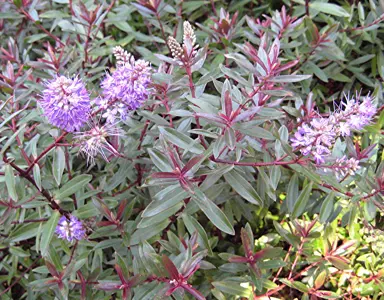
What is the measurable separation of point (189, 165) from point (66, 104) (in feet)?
1.43

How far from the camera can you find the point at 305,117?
1869 millimetres

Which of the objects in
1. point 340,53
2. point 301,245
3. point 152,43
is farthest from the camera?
point 152,43

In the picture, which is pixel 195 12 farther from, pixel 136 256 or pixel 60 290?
pixel 60 290

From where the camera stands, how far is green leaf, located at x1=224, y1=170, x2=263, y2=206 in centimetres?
154

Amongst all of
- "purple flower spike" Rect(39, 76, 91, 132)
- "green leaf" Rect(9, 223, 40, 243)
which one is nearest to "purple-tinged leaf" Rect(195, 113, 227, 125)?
"purple flower spike" Rect(39, 76, 91, 132)

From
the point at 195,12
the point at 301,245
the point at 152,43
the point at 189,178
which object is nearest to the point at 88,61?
the point at 152,43

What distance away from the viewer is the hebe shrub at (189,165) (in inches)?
57.1

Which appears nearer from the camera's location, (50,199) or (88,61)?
(50,199)

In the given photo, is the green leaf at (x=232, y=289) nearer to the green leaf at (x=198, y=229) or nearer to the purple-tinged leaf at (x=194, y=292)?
the green leaf at (x=198, y=229)

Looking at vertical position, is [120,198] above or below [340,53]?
below

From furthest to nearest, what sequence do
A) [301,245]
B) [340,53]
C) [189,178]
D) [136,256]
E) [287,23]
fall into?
[340,53] < [287,23] < [301,245] < [136,256] < [189,178]

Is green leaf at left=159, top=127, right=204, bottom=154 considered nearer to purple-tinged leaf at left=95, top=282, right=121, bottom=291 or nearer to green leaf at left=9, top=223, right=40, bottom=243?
purple-tinged leaf at left=95, top=282, right=121, bottom=291

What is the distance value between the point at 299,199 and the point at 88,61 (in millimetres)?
1394

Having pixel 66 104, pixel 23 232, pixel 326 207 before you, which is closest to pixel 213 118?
pixel 66 104
